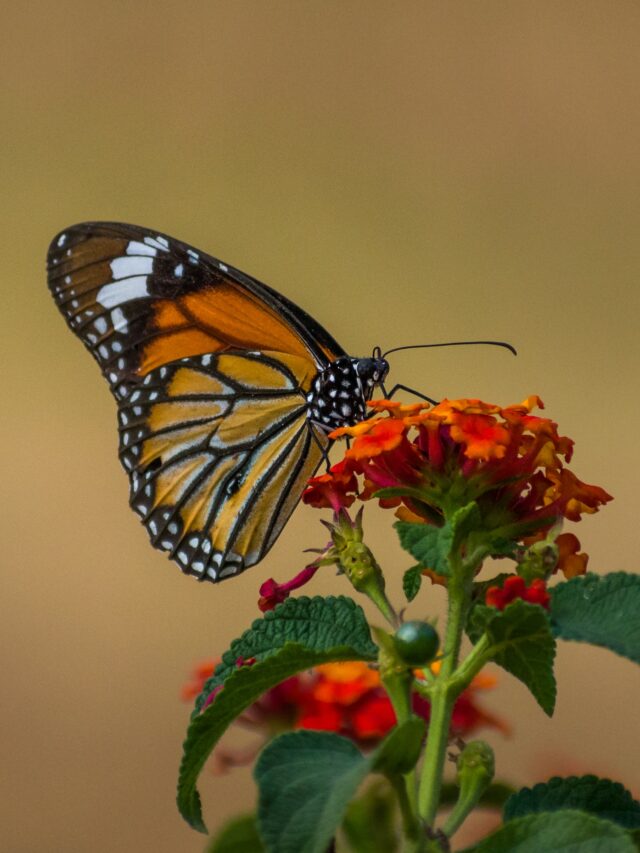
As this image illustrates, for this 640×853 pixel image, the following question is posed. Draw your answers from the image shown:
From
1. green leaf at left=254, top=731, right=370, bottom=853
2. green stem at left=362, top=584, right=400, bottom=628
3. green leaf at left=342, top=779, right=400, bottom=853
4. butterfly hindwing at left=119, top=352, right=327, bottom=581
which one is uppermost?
butterfly hindwing at left=119, top=352, right=327, bottom=581

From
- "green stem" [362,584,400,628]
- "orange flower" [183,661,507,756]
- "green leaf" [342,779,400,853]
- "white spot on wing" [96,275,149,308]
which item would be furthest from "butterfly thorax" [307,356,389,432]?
"green stem" [362,584,400,628]

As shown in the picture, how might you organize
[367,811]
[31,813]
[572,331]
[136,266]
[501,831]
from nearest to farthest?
[501,831]
[367,811]
[136,266]
[31,813]
[572,331]

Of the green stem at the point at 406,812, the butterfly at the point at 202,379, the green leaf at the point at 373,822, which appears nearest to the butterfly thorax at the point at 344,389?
the butterfly at the point at 202,379

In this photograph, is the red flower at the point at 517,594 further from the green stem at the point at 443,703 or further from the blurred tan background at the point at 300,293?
the blurred tan background at the point at 300,293

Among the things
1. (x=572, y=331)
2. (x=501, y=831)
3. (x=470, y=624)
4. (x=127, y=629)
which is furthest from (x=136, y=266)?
(x=572, y=331)

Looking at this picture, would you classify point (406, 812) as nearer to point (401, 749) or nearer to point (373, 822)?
point (401, 749)

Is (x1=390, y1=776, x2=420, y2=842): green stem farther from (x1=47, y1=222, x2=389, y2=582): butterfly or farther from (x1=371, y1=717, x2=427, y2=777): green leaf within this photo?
(x1=47, y1=222, x2=389, y2=582): butterfly

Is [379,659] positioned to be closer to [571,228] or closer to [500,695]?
[500,695]
